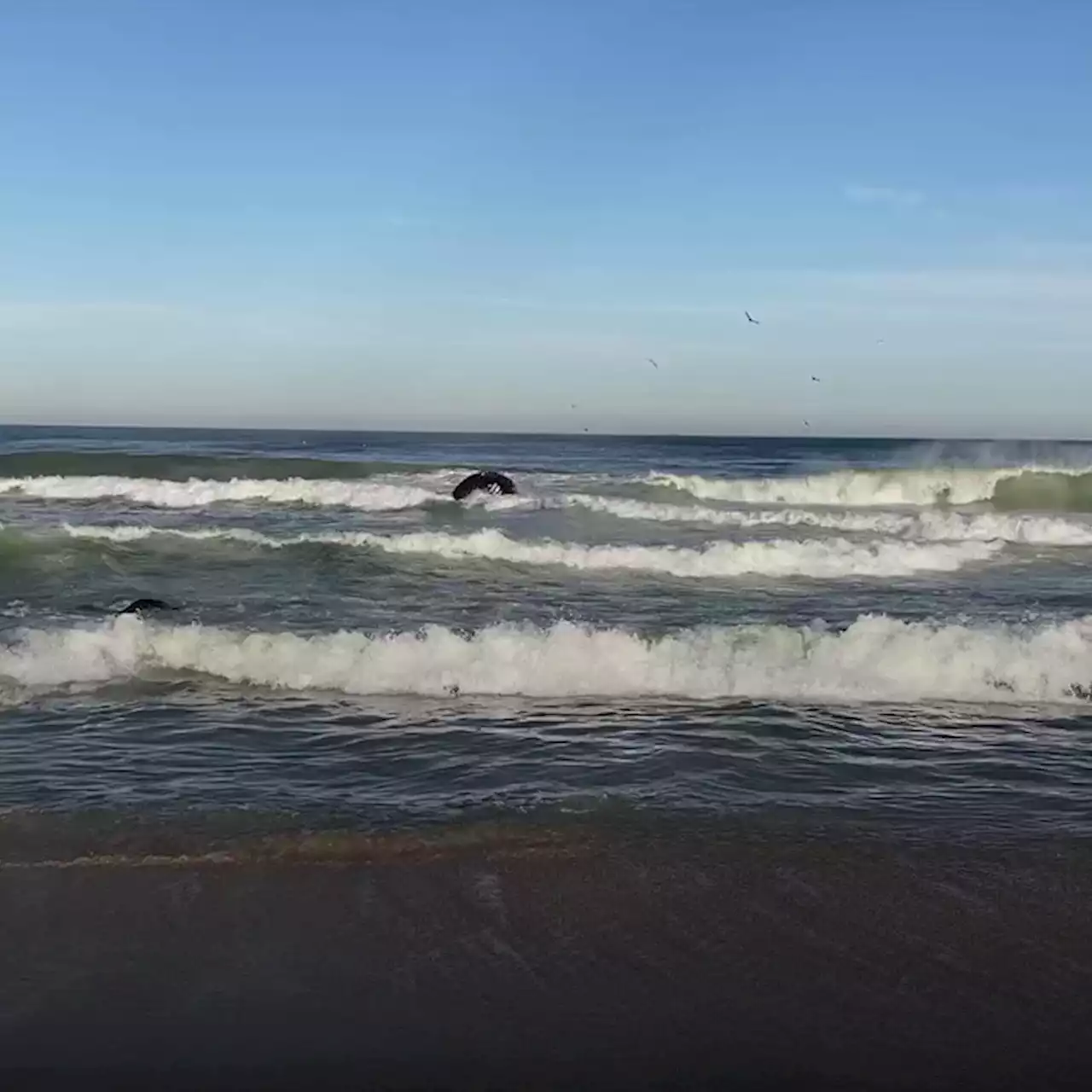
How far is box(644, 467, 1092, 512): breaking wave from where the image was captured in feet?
93.1

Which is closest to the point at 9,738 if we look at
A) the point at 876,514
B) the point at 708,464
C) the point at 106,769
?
the point at 106,769

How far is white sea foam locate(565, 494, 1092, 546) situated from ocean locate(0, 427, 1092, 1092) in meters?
7.29

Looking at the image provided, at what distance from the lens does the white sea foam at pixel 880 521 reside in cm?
1966

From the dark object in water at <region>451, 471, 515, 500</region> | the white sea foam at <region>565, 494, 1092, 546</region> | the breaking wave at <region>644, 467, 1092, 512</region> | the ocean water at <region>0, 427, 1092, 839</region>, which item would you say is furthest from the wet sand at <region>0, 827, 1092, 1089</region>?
the breaking wave at <region>644, 467, 1092, 512</region>

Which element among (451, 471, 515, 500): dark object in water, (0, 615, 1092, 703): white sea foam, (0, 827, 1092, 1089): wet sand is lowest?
(0, 827, 1092, 1089): wet sand

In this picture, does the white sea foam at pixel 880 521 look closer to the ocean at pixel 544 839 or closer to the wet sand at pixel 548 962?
the ocean at pixel 544 839

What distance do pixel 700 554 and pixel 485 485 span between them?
12.0 meters

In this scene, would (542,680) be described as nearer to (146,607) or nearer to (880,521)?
(146,607)

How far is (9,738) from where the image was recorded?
21.7 feet

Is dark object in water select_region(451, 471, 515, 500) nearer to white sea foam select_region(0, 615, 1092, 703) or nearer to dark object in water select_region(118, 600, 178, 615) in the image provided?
dark object in water select_region(118, 600, 178, 615)

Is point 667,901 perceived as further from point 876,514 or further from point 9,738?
point 876,514

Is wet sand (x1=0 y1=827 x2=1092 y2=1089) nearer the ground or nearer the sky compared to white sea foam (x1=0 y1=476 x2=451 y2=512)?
nearer the ground

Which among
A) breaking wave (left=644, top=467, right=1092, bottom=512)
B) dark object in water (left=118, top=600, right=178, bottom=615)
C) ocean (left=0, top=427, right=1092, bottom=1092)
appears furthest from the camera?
breaking wave (left=644, top=467, right=1092, bottom=512)

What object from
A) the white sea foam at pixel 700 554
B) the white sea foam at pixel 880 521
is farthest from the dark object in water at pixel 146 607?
the white sea foam at pixel 880 521
